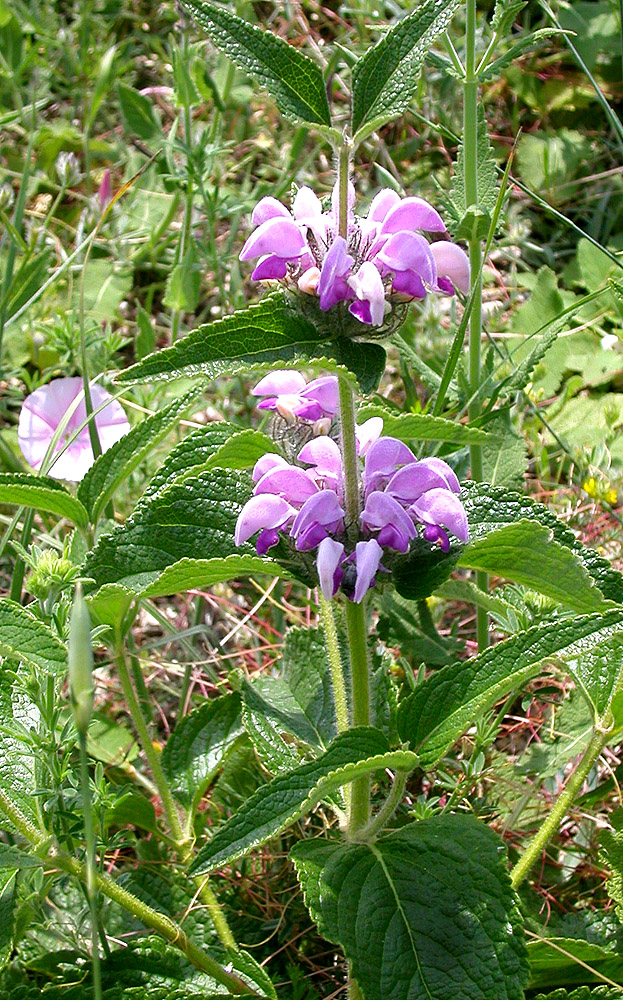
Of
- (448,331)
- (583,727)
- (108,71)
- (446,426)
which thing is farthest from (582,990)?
(108,71)

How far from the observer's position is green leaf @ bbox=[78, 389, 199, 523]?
4.76 ft

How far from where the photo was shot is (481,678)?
1145 millimetres

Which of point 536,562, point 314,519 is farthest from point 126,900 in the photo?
point 536,562

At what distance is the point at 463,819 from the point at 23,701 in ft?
1.99

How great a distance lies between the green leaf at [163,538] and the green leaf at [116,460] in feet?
0.72

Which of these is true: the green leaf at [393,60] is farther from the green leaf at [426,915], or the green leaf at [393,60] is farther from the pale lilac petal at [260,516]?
the green leaf at [426,915]

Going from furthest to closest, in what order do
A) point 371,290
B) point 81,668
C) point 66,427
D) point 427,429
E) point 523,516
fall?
point 66,427 < point 523,516 < point 427,429 < point 371,290 < point 81,668

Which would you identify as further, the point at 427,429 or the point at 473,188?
the point at 473,188

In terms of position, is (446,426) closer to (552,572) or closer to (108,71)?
(552,572)

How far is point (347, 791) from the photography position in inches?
53.6

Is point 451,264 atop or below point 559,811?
atop

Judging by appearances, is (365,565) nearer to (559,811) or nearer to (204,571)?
(204,571)

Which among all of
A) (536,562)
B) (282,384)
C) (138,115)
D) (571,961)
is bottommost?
(571,961)

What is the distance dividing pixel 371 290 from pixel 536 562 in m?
0.34
